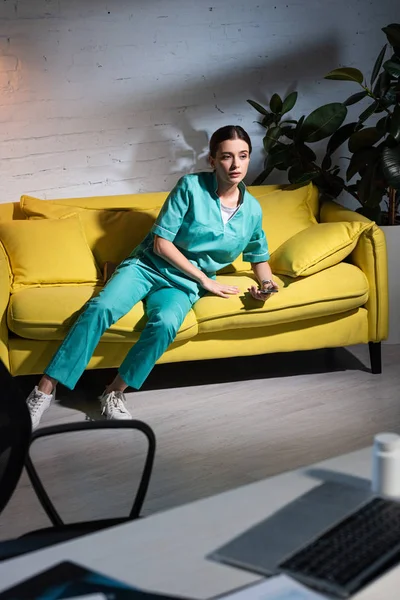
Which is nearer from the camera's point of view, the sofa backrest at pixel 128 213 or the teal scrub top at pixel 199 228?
the teal scrub top at pixel 199 228

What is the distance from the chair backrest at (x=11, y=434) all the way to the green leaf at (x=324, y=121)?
3.15 m

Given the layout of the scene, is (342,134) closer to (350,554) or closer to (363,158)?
(363,158)

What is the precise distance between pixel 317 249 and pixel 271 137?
43.0 inches

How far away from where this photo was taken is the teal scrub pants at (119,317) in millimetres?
3613

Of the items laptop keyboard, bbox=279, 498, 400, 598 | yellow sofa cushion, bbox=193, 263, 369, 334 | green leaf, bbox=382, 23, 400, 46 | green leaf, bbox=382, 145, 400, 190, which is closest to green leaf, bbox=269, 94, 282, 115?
green leaf, bbox=382, 23, 400, 46

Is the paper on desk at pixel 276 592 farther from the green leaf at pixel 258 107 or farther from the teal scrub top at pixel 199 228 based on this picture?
the green leaf at pixel 258 107

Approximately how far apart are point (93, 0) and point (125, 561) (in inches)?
150

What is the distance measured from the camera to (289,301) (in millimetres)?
3934

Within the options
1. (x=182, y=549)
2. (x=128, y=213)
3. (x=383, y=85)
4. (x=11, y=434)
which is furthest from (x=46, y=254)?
(x=182, y=549)

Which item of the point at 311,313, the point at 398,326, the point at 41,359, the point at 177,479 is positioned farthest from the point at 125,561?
the point at 398,326

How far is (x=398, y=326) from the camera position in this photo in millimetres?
4609

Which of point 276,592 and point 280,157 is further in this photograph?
point 280,157

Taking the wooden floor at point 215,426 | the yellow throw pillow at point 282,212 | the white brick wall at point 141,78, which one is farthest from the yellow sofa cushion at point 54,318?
the white brick wall at point 141,78

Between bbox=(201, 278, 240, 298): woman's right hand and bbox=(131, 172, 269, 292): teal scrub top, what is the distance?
61mm
